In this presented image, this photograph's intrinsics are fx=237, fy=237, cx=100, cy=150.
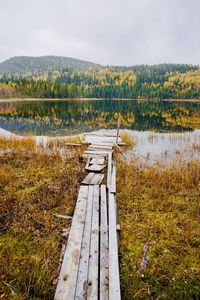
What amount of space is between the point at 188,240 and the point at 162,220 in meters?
0.86

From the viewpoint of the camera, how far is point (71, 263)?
11.5 feet

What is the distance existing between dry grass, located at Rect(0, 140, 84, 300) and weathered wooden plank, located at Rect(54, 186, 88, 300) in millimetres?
231

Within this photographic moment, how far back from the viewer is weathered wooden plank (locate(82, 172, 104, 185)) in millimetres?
7301

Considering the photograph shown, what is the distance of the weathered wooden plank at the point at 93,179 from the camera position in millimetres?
7301

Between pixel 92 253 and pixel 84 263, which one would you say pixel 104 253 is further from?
pixel 84 263

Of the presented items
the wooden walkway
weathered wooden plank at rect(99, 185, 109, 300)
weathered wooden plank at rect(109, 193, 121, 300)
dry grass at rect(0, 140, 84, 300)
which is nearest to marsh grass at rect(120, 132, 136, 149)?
dry grass at rect(0, 140, 84, 300)

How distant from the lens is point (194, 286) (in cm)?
368

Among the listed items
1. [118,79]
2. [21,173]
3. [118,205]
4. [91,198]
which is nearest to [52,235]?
[91,198]

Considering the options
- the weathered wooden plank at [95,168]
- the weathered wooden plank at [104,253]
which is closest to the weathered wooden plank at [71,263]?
the weathered wooden plank at [104,253]

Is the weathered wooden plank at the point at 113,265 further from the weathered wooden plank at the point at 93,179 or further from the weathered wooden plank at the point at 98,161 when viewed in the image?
the weathered wooden plank at the point at 98,161

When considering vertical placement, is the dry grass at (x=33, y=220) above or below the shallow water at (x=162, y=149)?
above

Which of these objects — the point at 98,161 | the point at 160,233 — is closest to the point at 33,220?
the point at 160,233

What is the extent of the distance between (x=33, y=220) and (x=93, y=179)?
2.85m

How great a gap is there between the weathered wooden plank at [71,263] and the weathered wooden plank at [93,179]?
6.95ft
